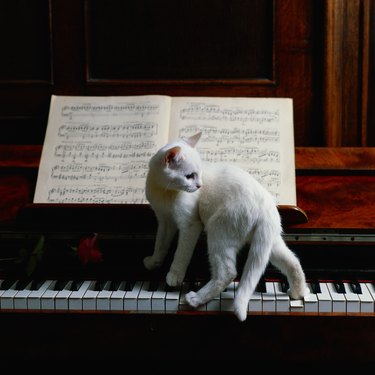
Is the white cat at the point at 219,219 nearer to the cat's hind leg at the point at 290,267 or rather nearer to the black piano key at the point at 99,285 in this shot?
the cat's hind leg at the point at 290,267

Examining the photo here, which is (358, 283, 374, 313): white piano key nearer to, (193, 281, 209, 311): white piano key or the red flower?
(193, 281, 209, 311): white piano key

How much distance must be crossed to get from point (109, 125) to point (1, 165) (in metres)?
0.42

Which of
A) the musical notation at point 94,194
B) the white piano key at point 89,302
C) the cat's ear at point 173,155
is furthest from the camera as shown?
the musical notation at point 94,194

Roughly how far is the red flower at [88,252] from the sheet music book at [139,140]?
0.21 m

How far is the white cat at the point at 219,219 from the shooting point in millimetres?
1460

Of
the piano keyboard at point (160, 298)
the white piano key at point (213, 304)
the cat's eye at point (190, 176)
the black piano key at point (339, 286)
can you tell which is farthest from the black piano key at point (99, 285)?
the black piano key at point (339, 286)

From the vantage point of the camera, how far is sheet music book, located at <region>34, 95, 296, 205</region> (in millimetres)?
1799

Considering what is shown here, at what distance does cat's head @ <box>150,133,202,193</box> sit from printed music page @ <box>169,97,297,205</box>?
1.22 ft

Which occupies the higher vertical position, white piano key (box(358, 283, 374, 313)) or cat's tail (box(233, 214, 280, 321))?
cat's tail (box(233, 214, 280, 321))

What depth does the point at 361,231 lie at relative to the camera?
164cm

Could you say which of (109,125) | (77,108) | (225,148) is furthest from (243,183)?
(77,108)

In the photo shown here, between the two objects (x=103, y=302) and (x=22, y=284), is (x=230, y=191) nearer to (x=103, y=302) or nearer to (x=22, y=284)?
(x=103, y=302)

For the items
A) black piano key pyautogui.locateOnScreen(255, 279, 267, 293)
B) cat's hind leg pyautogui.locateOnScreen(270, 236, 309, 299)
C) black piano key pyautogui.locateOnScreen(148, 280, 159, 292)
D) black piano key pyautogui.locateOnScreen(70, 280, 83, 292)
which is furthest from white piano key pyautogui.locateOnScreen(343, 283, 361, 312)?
black piano key pyautogui.locateOnScreen(70, 280, 83, 292)

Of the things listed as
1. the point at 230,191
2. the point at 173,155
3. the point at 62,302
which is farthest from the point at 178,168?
the point at 62,302
